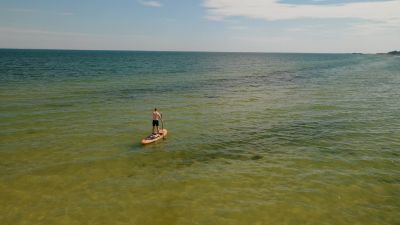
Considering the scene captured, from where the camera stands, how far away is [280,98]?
1795 inches

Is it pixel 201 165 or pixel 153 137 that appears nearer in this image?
pixel 201 165

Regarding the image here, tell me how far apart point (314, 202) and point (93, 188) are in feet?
36.3

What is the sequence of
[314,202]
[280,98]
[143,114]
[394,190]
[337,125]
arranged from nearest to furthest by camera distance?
1. [314,202]
2. [394,190]
3. [337,125]
4. [143,114]
5. [280,98]

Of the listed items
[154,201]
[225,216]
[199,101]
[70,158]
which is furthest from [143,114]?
[225,216]

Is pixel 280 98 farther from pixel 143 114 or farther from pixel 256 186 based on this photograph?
pixel 256 186

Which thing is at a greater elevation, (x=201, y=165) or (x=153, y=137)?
(x=153, y=137)

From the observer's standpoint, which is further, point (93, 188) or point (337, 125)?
point (337, 125)

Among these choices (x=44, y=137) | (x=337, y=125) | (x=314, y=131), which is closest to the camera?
(x=44, y=137)

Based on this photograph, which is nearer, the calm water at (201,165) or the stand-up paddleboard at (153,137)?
the calm water at (201,165)

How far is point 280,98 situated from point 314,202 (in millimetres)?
31342

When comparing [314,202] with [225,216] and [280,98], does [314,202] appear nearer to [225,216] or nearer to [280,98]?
[225,216]

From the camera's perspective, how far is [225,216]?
558 inches

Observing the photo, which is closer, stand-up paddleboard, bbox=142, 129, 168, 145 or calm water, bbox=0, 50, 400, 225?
calm water, bbox=0, 50, 400, 225

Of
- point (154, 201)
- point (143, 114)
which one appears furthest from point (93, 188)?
point (143, 114)
